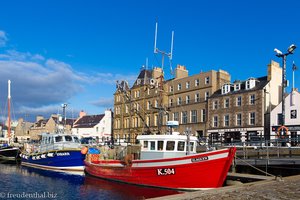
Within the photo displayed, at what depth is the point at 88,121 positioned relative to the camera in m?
81.8

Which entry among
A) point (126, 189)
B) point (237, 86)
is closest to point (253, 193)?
point (126, 189)

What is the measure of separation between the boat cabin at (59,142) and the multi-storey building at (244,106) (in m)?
17.5

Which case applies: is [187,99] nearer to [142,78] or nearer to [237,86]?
[237,86]

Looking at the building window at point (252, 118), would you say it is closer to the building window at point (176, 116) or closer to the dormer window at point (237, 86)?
the dormer window at point (237, 86)

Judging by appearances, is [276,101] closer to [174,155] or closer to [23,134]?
[174,155]

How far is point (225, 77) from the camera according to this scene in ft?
173

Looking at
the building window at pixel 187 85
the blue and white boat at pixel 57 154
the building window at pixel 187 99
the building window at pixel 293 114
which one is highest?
the building window at pixel 187 85

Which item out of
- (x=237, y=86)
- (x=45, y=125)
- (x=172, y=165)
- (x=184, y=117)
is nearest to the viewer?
(x=172, y=165)

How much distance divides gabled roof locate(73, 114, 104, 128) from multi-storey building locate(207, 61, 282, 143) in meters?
35.9

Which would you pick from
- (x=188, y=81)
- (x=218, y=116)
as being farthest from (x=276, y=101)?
(x=188, y=81)

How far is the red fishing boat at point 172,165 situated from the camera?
1850 cm

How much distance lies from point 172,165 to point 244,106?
28.8 m

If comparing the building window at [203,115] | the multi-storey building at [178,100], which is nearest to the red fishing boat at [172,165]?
the multi-storey building at [178,100]

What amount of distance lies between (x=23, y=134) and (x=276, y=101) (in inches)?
3141
